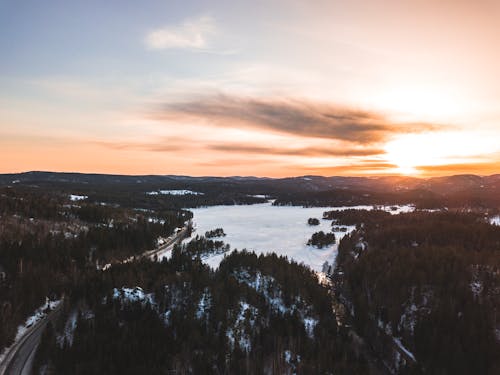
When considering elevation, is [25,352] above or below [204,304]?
below

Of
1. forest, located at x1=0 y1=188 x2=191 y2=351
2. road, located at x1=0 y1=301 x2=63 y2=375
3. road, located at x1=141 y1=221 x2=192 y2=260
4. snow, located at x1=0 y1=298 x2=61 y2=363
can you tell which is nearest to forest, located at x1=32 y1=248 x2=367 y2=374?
road, located at x1=0 y1=301 x2=63 y2=375

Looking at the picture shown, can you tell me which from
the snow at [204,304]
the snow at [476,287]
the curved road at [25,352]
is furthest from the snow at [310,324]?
the curved road at [25,352]

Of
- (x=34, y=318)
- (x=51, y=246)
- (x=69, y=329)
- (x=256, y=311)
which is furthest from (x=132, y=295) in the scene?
(x=51, y=246)

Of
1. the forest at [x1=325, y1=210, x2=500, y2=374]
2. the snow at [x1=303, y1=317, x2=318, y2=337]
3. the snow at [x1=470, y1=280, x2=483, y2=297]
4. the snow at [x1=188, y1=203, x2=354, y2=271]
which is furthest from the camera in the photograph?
the snow at [x1=188, y1=203, x2=354, y2=271]

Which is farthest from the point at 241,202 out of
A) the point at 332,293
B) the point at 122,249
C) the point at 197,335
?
the point at 197,335

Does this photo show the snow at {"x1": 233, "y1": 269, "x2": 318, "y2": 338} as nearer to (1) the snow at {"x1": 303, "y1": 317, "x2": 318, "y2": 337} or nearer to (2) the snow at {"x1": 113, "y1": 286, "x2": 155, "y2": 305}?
(1) the snow at {"x1": 303, "y1": 317, "x2": 318, "y2": 337}

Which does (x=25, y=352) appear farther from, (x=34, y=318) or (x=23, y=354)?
(x=34, y=318)

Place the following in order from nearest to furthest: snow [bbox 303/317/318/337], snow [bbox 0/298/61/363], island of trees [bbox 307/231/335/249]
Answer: snow [bbox 0/298/61/363]
snow [bbox 303/317/318/337]
island of trees [bbox 307/231/335/249]

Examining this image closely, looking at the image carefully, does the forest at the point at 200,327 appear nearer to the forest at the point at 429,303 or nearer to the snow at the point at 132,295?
the snow at the point at 132,295
